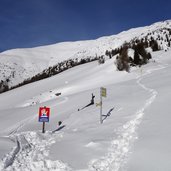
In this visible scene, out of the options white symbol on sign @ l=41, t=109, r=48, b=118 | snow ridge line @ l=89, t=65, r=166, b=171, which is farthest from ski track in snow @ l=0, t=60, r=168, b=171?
white symbol on sign @ l=41, t=109, r=48, b=118

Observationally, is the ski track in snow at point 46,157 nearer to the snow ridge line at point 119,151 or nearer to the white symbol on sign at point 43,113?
the snow ridge line at point 119,151

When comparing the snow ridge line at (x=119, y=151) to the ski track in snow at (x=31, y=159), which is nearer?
the ski track in snow at (x=31, y=159)

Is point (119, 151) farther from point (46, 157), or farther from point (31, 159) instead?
point (31, 159)

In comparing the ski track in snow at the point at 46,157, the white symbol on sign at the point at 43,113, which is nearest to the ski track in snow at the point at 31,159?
the ski track in snow at the point at 46,157

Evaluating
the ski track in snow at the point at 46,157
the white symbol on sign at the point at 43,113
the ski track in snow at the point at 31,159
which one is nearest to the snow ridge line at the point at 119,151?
the ski track in snow at the point at 46,157

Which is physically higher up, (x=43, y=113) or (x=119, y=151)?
(x=43, y=113)

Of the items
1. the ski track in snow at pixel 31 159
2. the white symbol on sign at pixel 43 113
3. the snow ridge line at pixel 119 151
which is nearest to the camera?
the ski track in snow at pixel 31 159

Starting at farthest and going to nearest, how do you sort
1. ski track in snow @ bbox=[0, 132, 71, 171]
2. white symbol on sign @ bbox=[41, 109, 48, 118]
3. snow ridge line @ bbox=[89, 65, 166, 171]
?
white symbol on sign @ bbox=[41, 109, 48, 118], snow ridge line @ bbox=[89, 65, 166, 171], ski track in snow @ bbox=[0, 132, 71, 171]

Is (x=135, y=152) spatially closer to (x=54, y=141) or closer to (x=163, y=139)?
(x=163, y=139)

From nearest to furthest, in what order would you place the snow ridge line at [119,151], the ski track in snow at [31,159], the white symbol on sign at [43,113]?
the ski track in snow at [31,159], the snow ridge line at [119,151], the white symbol on sign at [43,113]

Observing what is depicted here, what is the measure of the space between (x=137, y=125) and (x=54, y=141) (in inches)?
156

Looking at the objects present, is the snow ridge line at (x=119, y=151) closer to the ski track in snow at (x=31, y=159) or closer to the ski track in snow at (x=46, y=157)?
the ski track in snow at (x=46, y=157)

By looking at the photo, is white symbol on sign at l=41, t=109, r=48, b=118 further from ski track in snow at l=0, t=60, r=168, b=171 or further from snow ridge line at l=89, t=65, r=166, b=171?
snow ridge line at l=89, t=65, r=166, b=171

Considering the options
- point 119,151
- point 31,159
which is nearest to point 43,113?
point 31,159
